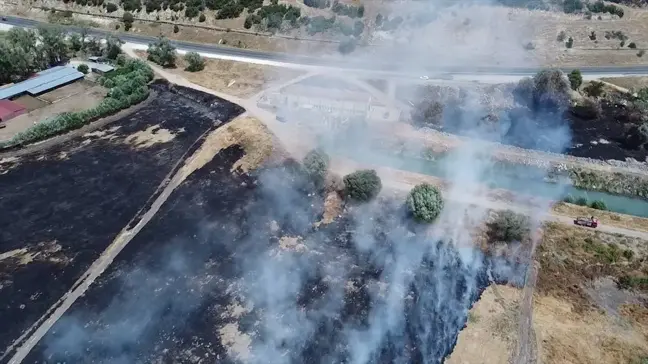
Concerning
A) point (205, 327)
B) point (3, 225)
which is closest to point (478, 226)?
point (205, 327)

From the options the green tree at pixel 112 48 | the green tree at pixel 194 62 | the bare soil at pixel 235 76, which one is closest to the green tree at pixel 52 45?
the green tree at pixel 112 48

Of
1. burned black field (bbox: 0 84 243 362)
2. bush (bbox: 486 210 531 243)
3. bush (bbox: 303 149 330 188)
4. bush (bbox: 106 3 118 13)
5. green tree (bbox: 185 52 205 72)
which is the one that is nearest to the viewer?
burned black field (bbox: 0 84 243 362)

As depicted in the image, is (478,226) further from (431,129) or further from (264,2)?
(264,2)

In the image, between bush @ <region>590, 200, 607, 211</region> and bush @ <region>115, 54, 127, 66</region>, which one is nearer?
bush @ <region>590, 200, 607, 211</region>

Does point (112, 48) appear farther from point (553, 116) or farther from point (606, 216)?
point (606, 216)

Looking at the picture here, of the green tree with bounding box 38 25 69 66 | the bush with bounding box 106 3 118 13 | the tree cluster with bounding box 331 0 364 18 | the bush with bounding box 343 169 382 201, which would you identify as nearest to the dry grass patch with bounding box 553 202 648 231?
the bush with bounding box 343 169 382 201

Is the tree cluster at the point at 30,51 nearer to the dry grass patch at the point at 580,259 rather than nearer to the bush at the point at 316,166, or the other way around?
the bush at the point at 316,166

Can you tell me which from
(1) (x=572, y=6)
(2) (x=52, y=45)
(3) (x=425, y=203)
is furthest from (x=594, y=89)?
(2) (x=52, y=45)

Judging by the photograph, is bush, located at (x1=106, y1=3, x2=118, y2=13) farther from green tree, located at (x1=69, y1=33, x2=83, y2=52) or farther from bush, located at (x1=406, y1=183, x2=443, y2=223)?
bush, located at (x1=406, y1=183, x2=443, y2=223)

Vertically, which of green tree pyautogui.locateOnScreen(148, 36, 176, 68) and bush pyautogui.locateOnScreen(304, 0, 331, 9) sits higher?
bush pyautogui.locateOnScreen(304, 0, 331, 9)
